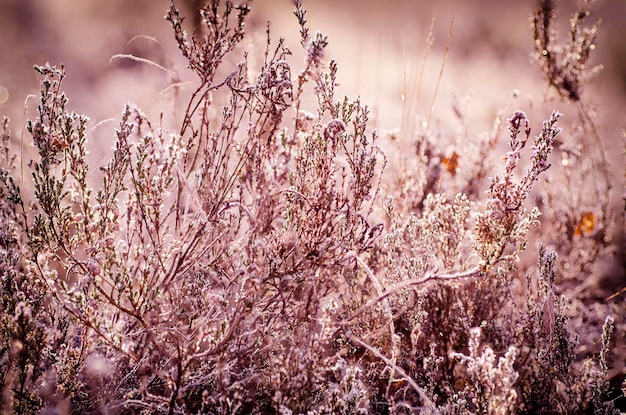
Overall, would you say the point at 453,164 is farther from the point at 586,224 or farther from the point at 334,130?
the point at 334,130

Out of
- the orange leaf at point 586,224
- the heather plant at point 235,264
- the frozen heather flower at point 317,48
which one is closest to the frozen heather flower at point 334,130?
the heather plant at point 235,264

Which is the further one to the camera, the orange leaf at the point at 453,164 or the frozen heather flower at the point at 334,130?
the orange leaf at the point at 453,164

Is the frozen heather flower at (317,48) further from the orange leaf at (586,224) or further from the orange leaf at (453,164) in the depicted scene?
the orange leaf at (586,224)

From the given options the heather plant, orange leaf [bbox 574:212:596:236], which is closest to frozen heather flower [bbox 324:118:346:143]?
the heather plant

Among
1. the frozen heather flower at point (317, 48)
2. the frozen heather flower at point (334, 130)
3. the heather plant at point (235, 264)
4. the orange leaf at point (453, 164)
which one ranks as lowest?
the heather plant at point (235, 264)

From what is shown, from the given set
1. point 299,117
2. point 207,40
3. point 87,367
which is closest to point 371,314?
point 299,117

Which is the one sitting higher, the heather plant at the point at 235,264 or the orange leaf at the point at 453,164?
the orange leaf at the point at 453,164

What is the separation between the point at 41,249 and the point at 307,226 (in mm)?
1231

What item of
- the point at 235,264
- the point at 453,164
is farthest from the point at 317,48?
the point at 453,164

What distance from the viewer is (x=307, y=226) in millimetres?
2109

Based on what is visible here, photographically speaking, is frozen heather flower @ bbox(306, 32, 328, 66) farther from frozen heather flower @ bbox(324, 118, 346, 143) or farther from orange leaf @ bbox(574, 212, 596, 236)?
orange leaf @ bbox(574, 212, 596, 236)

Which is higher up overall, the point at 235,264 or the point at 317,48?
the point at 317,48

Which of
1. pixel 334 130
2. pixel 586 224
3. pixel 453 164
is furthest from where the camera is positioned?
pixel 586 224

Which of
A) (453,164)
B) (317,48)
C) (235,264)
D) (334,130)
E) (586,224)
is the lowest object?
(235,264)
